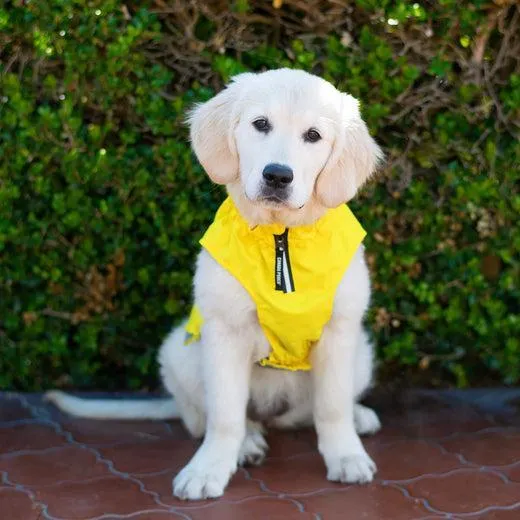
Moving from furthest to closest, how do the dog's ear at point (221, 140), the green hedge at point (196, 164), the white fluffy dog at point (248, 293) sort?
1. the green hedge at point (196, 164)
2. the dog's ear at point (221, 140)
3. the white fluffy dog at point (248, 293)

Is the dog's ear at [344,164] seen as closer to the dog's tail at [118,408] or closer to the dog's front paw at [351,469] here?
the dog's front paw at [351,469]

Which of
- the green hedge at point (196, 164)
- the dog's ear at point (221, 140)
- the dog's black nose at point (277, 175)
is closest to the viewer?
the dog's black nose at point (277, 175)

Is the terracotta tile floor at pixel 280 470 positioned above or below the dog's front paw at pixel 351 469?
below

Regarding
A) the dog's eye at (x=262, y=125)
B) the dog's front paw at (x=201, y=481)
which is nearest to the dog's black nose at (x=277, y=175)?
the dog's eye at (x=262, y=125)

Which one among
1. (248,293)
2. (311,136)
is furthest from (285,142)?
(248,293)

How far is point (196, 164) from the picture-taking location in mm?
4754

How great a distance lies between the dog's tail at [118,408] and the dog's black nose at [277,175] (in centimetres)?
155

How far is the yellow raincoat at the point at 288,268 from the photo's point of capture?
3.76 metres

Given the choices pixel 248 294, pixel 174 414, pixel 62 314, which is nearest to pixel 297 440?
pixel 174 414

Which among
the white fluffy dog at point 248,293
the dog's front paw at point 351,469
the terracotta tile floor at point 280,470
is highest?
the white fluffy dog at point 248,293

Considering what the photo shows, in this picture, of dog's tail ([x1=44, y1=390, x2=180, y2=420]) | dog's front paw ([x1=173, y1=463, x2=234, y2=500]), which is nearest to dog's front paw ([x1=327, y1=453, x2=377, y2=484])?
dog's front paw ([x1=173, y1=463, x2=234, y2=500])

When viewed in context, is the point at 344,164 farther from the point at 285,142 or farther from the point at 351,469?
the point at 351,469

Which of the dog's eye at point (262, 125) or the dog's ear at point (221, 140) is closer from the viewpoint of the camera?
the dog's eye at point (262, 125)

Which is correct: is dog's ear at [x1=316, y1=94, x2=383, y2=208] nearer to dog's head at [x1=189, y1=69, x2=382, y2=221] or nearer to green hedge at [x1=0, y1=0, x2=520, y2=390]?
dog's head at [x1=189, y1=69, x2=382, y2=221]
